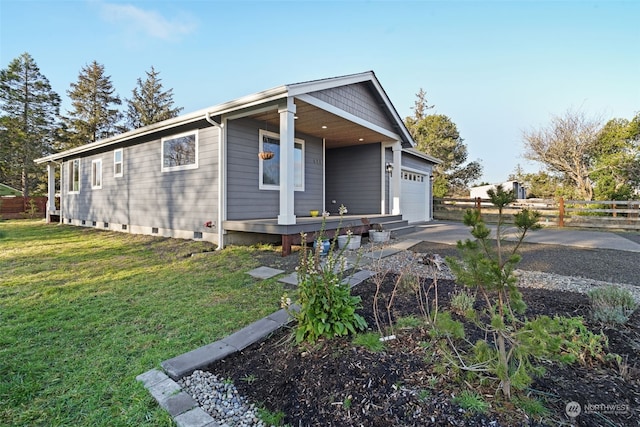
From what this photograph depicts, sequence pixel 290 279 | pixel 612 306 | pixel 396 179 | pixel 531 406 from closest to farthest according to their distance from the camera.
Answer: pixel 531 406, pixel 612 306, pixel 290 279, pixel 396 179

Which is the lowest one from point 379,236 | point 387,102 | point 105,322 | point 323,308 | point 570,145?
point 105,322

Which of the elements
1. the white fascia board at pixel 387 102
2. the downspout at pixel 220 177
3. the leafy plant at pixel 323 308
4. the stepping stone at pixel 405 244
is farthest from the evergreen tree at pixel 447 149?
the leafy plant at pixel 323 308

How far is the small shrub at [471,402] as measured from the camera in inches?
57.1

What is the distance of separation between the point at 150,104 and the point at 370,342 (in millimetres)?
33324

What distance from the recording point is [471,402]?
149cm

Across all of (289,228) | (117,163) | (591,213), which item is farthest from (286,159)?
(591,213)

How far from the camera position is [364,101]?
26.1 feet

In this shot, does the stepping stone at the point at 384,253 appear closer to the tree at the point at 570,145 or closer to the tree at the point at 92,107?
the tree at the point at 570,145

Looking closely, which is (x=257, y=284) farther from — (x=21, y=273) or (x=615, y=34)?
(x=615, y=34)

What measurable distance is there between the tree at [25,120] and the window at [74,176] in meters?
12.6

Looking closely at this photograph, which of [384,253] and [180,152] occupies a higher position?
[180,152]

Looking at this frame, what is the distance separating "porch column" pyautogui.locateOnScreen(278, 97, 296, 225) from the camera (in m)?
5.70

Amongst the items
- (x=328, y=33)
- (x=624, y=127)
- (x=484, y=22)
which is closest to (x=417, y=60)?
(x=484, y=22)

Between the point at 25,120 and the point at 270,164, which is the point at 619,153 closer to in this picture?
the point at 270,164
